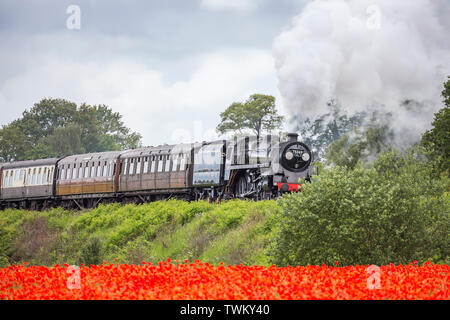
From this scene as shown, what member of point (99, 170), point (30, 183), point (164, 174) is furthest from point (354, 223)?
point (30, 183)

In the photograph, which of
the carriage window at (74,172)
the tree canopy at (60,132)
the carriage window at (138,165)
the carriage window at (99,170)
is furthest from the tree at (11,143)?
Result: the carriage window at (138,165)

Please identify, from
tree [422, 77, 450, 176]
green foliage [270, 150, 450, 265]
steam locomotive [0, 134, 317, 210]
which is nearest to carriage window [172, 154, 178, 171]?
steam locomotive [0, 134, 317, 210]

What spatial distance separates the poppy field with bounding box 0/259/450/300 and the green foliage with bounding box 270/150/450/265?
263 centimetres

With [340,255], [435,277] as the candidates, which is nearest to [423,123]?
[340,255]

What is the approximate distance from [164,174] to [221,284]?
25053 millimetres

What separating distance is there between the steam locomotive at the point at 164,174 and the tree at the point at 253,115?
30639 mm

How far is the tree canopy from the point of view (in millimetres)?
82750

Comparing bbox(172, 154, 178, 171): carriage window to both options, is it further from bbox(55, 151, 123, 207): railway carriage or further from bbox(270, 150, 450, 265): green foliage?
bbox(270, 150, 450, 265): green foliage

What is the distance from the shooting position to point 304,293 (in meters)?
8.34

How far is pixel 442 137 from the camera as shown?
3544 cm

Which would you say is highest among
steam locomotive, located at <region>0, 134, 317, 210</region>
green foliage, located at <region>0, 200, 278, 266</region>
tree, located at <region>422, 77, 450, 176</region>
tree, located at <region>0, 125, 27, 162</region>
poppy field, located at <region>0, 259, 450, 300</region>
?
tree, located at <region>0, 125, 27, 162</region>
